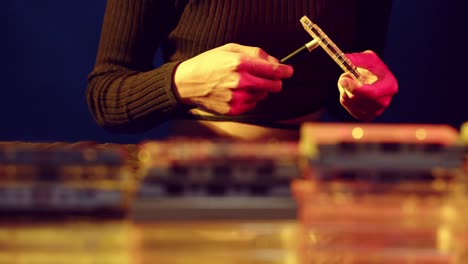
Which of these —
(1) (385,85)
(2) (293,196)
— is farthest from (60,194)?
(1) (385,85)

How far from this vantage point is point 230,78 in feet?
3.13

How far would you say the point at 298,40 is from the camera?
121cm

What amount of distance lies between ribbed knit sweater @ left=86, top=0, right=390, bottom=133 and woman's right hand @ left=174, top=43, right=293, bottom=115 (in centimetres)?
12

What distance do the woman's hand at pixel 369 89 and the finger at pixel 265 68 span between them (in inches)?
5.6

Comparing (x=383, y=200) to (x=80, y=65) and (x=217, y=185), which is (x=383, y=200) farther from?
(x=80, y=65)

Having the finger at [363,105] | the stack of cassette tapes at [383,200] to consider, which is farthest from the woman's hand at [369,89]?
the stack of cassette tapes at [383,200]

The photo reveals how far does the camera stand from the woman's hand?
101cm

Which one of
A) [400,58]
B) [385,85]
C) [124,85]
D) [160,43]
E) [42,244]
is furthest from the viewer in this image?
[400,58]

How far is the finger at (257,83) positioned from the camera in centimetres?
91

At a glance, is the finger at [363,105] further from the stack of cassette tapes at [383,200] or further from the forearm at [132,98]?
the stack of cassette tapes at [383,200]

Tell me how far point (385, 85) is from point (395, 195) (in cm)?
61

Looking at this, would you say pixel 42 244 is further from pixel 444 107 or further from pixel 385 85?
pixel 444 107

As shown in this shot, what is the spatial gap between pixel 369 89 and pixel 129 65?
47 centimetres

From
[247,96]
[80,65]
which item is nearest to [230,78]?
[247,96]
